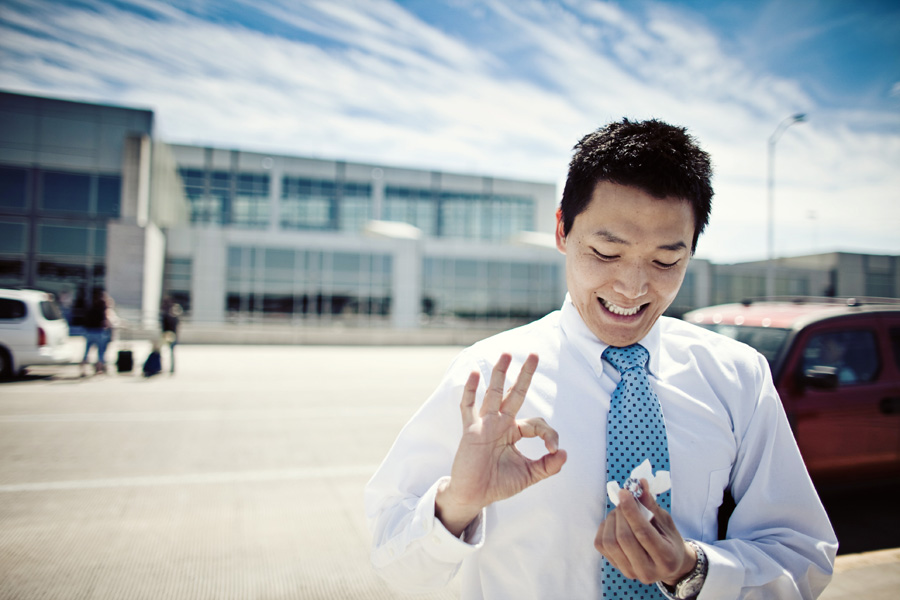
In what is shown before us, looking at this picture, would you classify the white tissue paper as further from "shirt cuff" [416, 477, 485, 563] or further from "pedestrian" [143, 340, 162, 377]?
"pedestrian" [143, 340, 162, 377]

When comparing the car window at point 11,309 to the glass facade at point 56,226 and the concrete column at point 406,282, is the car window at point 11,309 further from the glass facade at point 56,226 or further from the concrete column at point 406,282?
the concrete column at point 406,282

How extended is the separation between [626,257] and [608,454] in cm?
54

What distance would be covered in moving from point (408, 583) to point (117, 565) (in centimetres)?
314

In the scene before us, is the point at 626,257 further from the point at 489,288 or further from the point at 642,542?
the point at 489,288

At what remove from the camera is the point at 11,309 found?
11391 mm

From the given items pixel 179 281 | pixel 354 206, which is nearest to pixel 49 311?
pixel 179 281

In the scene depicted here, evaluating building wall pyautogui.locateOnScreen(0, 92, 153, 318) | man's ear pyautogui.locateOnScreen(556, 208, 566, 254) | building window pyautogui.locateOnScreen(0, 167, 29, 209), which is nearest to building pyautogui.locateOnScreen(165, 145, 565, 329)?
building wall pyautogui.locateOnScreen(0, 92, 153, 318)

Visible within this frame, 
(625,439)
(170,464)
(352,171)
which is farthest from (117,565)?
(352,171)

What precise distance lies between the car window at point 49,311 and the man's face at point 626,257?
13901 millimetres

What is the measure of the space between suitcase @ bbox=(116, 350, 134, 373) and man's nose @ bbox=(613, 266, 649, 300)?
13.8 metres

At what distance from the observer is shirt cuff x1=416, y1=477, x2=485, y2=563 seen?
4.16 feet

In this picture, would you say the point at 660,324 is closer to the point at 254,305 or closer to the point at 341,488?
the point at 341,488

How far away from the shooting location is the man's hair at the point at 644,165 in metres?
1.42

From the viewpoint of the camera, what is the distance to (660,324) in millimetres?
1812
